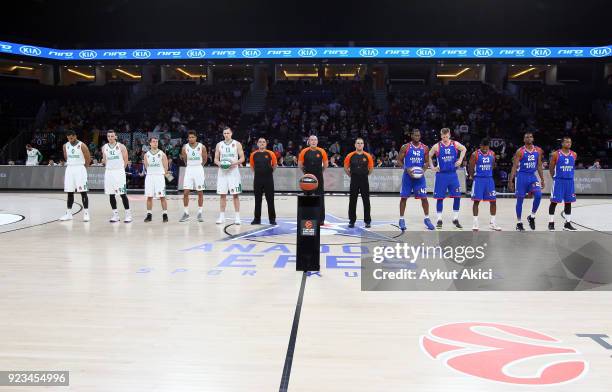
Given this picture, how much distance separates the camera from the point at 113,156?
1030 centimetres

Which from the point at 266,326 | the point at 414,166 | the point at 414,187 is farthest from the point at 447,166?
the point at 266,326

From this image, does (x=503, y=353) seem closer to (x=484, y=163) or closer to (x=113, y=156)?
(x=484, y=163)

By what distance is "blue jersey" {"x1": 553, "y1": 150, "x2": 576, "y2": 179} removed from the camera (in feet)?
31.8

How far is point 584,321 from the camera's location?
418 centimetres

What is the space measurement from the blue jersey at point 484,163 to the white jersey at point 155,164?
22.2ft

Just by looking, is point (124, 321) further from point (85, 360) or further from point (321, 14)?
point (321, 14)

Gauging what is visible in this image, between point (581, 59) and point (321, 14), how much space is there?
15285 mm

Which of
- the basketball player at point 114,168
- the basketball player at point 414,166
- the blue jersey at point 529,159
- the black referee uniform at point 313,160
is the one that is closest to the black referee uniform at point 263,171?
the black referee uniform at point 313,160

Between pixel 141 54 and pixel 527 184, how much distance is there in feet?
81.8

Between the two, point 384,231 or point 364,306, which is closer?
point 364,306

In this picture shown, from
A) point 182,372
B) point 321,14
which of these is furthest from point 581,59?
point 182,372

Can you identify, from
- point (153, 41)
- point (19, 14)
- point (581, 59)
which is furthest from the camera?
point (153, 41)

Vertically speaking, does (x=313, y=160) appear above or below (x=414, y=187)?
above

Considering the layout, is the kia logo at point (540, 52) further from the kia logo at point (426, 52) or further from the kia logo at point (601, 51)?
the kia logo at point (426, 52)
